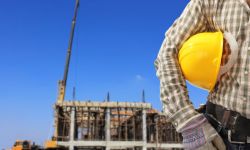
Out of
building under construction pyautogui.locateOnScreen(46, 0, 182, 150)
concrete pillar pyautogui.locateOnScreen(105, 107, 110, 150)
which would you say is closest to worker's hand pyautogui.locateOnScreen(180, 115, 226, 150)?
building under construction pyautogui.locateOnScreen(46, 0, 182, 150)

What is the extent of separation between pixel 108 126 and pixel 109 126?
0.24 feet

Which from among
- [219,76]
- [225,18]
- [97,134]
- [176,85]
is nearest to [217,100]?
[219,76]

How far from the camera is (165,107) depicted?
62.1 inches

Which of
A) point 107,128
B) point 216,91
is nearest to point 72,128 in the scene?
point 107,128

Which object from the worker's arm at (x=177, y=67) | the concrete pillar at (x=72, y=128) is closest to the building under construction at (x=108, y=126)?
the concrete pillar at (x=72, y=128)

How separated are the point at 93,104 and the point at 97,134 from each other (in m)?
3.06

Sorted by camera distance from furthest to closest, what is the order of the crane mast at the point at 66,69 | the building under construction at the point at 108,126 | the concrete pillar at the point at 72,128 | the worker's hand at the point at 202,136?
the crane mast at the point at 66,69, the building under construction at the point at 108,126, the concrete pillar at the point at 72,128, the worker's hand at the point at 202,136

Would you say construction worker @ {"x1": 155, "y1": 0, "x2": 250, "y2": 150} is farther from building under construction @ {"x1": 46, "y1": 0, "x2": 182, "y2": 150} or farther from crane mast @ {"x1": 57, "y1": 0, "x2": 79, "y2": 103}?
crane mast @ {"x1": 57, "y1": 0, "x2": 79, "y2": 103}

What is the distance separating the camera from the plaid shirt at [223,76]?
4.96 feet

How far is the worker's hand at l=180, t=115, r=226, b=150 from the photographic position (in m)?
1.45

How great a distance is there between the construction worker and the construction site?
866 inches

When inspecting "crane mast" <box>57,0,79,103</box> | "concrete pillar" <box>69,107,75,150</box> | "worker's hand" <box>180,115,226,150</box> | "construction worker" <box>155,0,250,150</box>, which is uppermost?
"crane mast" <box>57,0,79,103</box>

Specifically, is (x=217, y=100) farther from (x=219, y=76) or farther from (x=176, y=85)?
(x=176, y=85)

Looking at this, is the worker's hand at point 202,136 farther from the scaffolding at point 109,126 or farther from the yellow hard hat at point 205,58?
the scaffolding at point 109,126
